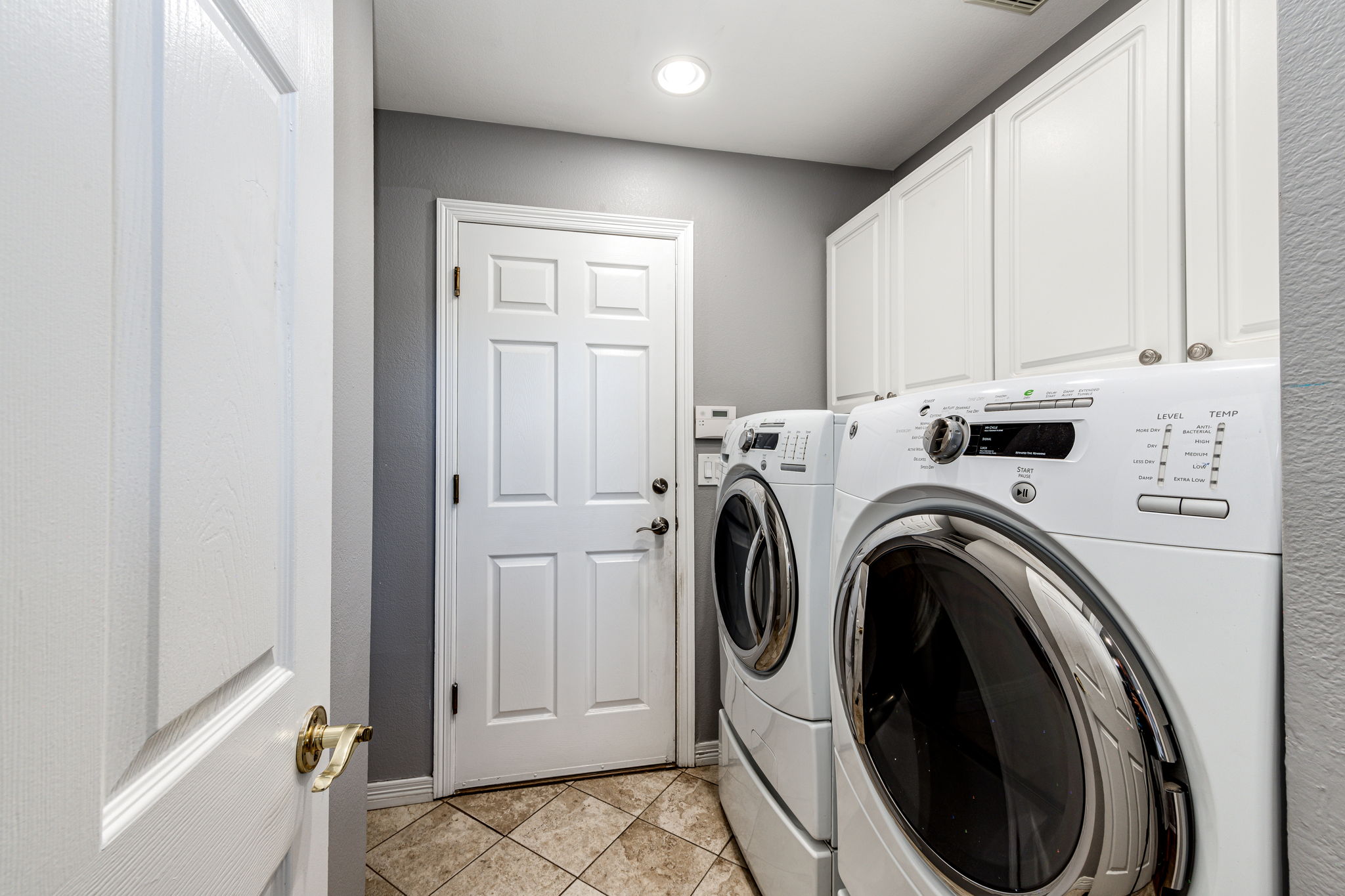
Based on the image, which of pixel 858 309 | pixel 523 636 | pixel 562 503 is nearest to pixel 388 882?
pixel 523 636

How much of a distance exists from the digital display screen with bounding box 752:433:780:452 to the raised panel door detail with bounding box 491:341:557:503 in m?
0.81

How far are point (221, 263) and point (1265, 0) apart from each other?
143 cm

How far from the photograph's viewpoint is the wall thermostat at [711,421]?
210 centimetres

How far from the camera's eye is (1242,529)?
48 cm

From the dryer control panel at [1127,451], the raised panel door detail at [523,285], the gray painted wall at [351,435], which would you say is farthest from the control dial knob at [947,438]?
the raised panel door detail at [523,285]

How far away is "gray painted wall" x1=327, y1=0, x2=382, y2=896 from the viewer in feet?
3.16

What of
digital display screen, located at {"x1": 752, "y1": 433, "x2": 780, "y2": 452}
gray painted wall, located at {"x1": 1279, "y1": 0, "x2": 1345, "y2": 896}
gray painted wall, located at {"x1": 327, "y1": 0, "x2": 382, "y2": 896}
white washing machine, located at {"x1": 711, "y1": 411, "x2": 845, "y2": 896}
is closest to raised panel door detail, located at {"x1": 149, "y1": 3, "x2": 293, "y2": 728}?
gray painted wall, located at {"x1": 327, "y1": 0, "x2": 382, "y2": 896}

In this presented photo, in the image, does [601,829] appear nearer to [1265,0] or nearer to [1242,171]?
[1242,171]

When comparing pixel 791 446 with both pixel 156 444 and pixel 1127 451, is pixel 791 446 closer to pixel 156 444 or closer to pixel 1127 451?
pixel 1127 451

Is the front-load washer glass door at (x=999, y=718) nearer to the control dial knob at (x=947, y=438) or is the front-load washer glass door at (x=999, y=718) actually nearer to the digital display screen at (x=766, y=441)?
the control dial knob at (x=947, y=438)

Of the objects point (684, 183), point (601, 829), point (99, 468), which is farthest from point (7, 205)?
point (684, 183)

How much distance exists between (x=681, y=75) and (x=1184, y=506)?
1.77m

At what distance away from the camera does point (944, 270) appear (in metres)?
1.55

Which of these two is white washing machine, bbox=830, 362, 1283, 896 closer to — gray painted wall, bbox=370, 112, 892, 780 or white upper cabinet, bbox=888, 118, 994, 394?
white upper cabinet, bbox=888, 118, 994, 394
